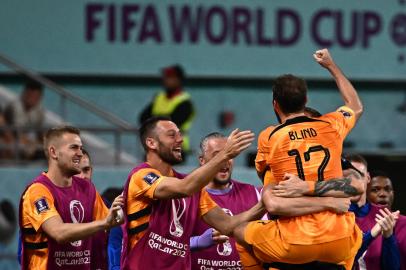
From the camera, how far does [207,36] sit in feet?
55.2

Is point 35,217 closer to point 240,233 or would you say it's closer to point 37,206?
point 37,206

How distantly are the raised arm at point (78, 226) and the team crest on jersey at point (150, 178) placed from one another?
32cm

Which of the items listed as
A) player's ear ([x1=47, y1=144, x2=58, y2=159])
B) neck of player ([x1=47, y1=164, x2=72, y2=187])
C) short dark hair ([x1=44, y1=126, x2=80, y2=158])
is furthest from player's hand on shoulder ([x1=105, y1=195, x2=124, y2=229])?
short dark hair ([x1=44, y1=126, x2=80, y2=158])

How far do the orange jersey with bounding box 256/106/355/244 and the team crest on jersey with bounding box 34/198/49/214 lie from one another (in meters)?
1.70

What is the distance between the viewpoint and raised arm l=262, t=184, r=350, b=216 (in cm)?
705

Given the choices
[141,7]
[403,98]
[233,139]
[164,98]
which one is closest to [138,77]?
[141,7]

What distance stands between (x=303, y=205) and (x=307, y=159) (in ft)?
0.92

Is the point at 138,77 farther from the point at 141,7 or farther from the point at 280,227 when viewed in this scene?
the point at 280,227

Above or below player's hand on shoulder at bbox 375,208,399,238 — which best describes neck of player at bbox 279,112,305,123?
above

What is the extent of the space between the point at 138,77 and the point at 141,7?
101cm

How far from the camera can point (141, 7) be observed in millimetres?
16609

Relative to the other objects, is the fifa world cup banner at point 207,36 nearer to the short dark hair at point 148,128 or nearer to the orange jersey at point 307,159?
the short dark hair at point 148,128

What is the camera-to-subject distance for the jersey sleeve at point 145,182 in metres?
7.68

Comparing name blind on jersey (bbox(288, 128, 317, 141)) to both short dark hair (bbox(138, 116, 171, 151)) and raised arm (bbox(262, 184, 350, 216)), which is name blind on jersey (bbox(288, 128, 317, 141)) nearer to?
raised arm (bbox(262, 184, 350, 216))
